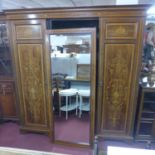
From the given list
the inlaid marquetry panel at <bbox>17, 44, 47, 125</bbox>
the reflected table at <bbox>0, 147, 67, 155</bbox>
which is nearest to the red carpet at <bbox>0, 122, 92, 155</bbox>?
the reflected table at <bbox>0, 147, 67, 155</bbox>

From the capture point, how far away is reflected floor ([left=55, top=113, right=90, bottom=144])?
8.28 feet

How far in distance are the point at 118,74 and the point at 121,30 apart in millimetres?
579

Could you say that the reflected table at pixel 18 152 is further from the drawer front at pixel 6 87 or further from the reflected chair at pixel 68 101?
the drawer front at pixel 6 87

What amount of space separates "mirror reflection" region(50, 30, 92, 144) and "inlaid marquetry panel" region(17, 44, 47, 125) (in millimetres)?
180

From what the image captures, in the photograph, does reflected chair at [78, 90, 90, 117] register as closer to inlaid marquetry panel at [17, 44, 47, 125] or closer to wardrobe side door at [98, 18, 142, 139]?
wardrobe side door at [98, 18, 142, 139]

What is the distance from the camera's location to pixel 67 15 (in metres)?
2.08

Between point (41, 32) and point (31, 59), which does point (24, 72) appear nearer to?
point (31, 59)

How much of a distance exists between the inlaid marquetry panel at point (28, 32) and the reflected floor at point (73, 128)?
132 cm

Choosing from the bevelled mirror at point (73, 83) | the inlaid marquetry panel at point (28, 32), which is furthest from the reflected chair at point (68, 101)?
the inlaid marquetry panel at point (28, 32)

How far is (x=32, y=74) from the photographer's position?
7.84ft

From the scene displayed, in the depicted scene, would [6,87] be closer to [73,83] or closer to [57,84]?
[57,84]

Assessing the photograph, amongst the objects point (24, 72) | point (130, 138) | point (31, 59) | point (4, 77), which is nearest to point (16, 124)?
point (4, 77)

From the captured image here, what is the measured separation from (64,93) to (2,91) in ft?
3.98

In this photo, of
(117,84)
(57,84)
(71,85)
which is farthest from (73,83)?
(117,84)
